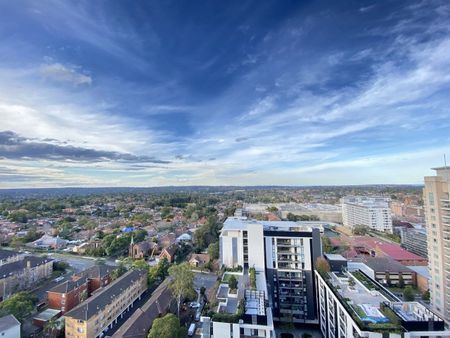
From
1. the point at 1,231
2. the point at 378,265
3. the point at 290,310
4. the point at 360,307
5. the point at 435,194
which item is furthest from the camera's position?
the point at 1,231

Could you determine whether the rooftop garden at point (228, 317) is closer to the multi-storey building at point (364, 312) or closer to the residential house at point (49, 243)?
the multi-storey building at point (364, 312)

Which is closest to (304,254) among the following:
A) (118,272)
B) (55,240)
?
(118,272)

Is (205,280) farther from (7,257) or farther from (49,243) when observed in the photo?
(49,243)

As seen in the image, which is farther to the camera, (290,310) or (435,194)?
(290,310)

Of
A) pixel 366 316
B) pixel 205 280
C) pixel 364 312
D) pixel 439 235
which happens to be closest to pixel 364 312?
pixel 364 312

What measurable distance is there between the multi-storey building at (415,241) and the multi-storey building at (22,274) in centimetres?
4379

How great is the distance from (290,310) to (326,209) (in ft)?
160

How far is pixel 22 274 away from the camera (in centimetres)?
2400

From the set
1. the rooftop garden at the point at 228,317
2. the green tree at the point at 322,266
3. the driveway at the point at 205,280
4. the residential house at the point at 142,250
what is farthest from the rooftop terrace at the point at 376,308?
the residential house at the point at 142,250

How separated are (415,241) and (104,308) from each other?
37597mm

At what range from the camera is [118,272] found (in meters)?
23.4

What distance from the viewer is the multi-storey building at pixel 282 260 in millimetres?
19125

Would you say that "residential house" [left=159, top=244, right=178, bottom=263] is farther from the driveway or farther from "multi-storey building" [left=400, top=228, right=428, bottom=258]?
"multi-storey building" [left=400, top=228, right=428, bottom=258]

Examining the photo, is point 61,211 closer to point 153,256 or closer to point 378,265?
point 153,256
